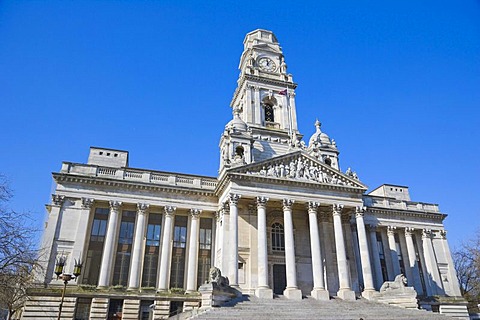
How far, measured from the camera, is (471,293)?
183ft

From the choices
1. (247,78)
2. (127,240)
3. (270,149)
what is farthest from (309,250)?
(247,78)

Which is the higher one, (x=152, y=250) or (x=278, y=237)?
(x=278, y=237)

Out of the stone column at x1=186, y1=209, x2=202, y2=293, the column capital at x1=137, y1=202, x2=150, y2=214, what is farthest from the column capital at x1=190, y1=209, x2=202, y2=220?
the column capital at x1=137, y1=202, x2=150, y2=214

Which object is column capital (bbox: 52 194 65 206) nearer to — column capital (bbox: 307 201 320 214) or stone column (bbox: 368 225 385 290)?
column capital (bbox: 307 201 320 214)

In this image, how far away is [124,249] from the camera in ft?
114

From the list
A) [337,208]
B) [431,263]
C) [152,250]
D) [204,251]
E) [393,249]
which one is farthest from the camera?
[431,263]

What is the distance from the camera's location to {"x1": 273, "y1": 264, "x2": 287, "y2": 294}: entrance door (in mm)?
35241

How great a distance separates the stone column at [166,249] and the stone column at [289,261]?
11668mm

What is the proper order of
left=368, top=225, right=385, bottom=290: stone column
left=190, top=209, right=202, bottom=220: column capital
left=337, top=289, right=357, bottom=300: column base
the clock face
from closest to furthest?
left=337, top=289, right=357, bottom=300: column base < left=190, top=209, right=202, bottom=220: column capital < left=368, top=225, right=385, bottom=290: stone column < the clock face

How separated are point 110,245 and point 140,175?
7.87m

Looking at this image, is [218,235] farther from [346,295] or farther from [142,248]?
[346,295]

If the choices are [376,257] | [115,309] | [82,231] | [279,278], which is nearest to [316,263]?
[279,278]

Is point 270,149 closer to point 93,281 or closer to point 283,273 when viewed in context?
Result: point 283,273

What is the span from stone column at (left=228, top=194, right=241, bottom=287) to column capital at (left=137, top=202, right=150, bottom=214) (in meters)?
9.27
